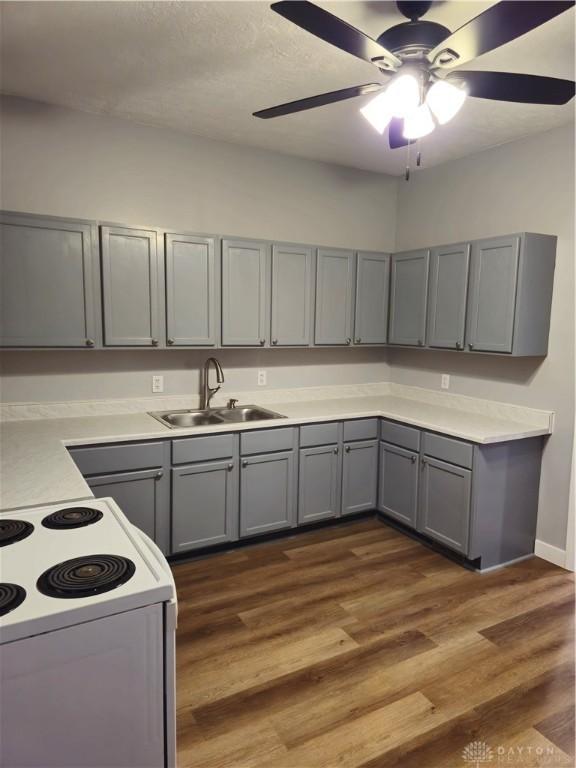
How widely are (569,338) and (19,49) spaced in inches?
130

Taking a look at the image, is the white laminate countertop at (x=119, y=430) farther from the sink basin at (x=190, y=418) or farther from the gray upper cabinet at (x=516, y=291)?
the gray upper cabinet at (x=516, y=291)

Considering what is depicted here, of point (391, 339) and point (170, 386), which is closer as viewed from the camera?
point (170, 386)

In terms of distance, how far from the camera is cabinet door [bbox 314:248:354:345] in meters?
3.77

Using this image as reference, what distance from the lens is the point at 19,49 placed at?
92.2 inches

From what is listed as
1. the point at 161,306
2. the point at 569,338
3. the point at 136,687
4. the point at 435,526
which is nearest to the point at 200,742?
the point at 136,687

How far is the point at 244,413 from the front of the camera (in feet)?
12.1

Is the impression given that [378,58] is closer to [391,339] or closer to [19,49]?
[19,49]

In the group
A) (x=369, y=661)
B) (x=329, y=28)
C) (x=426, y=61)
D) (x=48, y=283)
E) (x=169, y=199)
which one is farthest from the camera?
(x=169, y=199)

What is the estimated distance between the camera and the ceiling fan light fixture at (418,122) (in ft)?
6.42

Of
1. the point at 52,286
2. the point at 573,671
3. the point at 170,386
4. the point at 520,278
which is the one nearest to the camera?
the point at 573,671

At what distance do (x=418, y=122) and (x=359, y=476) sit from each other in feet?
8.07

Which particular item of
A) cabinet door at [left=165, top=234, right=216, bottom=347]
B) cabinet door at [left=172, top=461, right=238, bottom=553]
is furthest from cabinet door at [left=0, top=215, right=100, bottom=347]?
cabinet door at [left=172, top=461, right=238, bottom=553]

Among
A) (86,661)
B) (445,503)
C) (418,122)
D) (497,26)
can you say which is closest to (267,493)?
(445,503)

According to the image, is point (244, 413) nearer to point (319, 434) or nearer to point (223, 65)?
point (319, 434)
